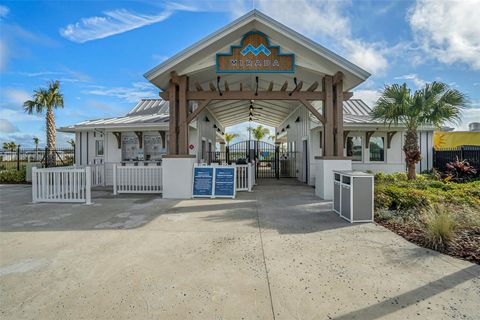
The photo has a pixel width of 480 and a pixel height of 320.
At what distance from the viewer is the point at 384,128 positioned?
1111 centimetres

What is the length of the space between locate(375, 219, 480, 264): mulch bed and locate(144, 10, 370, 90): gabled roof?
16.2 ft

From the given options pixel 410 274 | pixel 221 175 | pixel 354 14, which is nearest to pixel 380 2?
pixel 354 14

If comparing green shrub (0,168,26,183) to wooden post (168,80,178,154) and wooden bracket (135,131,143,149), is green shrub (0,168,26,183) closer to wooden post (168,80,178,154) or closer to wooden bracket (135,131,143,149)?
wooden bracket (135,131,143,149)

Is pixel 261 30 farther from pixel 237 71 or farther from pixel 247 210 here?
pixel 247 210

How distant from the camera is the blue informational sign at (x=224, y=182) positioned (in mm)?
8633

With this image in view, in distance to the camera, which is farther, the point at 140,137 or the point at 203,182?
the point at 140,137

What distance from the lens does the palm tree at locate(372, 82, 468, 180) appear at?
9.26m

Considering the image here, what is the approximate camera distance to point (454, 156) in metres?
11.8

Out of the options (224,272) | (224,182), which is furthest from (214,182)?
(224,272)

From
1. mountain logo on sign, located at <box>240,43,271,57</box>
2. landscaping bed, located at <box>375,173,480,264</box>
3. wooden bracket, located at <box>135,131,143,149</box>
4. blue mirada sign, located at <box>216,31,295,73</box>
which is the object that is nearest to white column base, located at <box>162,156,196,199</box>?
blue mirada sign, located at <box>216,31,295,73</box>

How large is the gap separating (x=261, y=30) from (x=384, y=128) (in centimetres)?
707

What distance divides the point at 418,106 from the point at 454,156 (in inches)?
179

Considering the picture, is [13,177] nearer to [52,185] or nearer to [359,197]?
[52,185]

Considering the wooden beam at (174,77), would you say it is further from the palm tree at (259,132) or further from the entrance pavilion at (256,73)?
the palm tree at (259,132)
